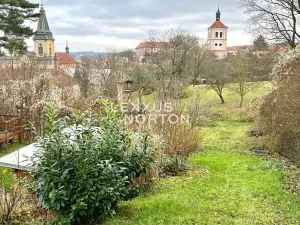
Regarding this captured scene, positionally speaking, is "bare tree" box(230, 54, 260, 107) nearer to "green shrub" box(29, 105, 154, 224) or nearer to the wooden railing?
the wooden railing

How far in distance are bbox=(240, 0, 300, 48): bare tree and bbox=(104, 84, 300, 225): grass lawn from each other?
11.1 meters

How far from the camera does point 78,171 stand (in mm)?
4367

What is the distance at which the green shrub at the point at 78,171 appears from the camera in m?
4.35

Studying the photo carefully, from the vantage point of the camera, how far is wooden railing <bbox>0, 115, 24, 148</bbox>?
10.6 metres

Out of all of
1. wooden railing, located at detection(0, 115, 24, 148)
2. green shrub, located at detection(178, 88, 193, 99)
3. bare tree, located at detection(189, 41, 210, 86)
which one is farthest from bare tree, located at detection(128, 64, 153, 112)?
wooden railing, located at detection(0, 115, 24, 148)

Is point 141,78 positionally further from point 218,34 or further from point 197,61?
point 218,34

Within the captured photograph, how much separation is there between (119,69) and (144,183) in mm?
19397

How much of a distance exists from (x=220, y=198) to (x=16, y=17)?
16.5 meters

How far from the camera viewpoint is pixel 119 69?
24.9 m

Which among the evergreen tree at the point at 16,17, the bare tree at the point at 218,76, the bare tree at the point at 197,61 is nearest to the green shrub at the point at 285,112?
the bare tree at the point at 218,76

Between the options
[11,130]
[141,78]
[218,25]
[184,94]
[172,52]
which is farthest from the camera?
[218,25]

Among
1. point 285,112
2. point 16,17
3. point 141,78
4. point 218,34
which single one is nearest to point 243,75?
point 141,78

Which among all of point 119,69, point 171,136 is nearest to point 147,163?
point 171,136

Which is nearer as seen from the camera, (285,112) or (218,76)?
(285,112)
